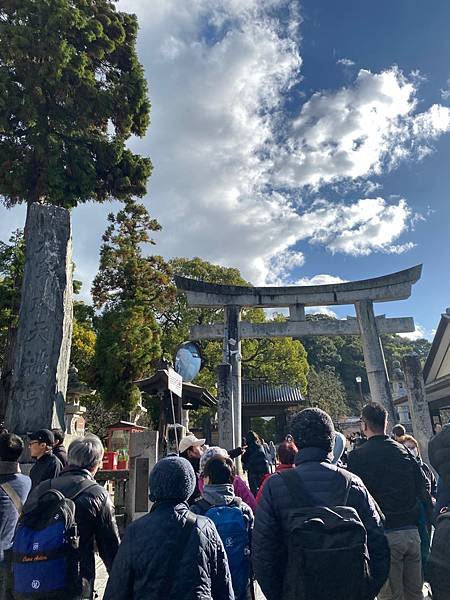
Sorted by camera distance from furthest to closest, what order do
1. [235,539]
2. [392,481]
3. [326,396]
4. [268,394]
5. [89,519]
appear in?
[326,396]
[268,394]
[392,481]
[235,539]
[89,519]

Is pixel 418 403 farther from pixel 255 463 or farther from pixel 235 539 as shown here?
pixel 235 539

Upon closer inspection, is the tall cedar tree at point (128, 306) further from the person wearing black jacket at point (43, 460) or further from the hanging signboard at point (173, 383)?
the person wearing black jacket at point (43, 460)

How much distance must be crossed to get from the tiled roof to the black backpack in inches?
872

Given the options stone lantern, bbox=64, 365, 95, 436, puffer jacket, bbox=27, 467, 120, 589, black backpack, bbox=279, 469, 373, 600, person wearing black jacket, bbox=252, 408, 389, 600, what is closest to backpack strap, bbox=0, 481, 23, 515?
puffer jacket, bbox=27, 467, 120, 589

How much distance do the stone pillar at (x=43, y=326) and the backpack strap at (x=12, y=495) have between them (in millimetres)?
2654

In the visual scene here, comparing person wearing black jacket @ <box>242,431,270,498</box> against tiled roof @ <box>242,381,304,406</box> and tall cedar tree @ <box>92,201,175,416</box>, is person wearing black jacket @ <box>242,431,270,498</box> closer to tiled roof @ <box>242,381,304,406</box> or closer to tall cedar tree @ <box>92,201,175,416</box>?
tall cedar tree @ <box>92,201,175,416</box>

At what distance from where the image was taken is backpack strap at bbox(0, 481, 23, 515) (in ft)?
9.51

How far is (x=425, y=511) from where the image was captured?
125 inches

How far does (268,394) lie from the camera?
78.9 feet

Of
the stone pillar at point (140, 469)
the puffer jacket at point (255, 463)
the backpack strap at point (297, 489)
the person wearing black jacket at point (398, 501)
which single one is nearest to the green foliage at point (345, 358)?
the stone pillar at point (140, 469)

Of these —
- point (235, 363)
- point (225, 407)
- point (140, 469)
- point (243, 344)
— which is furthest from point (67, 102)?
point (243, 344)

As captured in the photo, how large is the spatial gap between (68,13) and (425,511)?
14082 millimetres

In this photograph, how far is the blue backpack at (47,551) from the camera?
84.7 inches

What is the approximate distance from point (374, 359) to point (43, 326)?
9.61 metres
